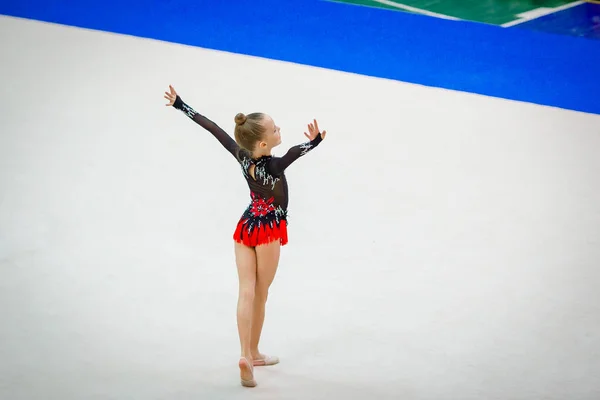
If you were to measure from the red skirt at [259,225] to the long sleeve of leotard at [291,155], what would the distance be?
19 centimetres

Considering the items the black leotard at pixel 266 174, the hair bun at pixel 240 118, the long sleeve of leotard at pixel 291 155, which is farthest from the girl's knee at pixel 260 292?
the hair bun at pixel 240 118

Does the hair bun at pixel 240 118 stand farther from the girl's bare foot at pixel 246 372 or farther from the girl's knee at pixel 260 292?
the girl's bare foot at pixel 246 372

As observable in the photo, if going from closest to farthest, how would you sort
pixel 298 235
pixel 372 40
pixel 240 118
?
pixel 240 118, pixel 298 235, pixel 372 40

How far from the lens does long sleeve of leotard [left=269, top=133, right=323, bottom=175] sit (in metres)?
4.22

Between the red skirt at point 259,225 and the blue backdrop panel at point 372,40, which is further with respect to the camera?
the blue backdrop panel at point 372,40

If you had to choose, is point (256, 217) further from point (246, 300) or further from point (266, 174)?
point (246, 300)

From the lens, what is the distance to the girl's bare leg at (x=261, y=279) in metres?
4.46

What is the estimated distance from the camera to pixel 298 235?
6094mm

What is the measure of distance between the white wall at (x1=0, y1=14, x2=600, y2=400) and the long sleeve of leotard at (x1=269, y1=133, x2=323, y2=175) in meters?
1.11

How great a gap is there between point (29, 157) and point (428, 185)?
2981mm

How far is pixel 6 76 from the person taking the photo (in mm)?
8047

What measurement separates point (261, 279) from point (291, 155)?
70cm

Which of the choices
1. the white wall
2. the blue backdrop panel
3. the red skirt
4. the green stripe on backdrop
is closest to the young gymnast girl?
the red skirt

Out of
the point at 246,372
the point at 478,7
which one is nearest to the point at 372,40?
the point at 478,7
